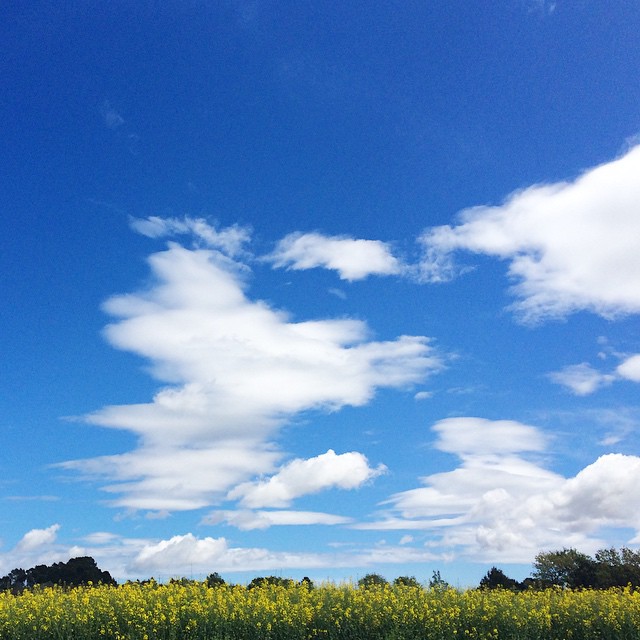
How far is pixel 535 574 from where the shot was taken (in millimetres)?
54625

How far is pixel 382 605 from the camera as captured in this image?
45.1 ft

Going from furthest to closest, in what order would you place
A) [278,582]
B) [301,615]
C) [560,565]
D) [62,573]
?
[560,565] < [62,573] < [278,582] < [301,615]

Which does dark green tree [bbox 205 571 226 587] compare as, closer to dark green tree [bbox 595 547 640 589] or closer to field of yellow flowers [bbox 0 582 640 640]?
field of yellow flowers [bbox 0 582 640 640]

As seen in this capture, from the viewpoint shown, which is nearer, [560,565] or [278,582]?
[278,582]

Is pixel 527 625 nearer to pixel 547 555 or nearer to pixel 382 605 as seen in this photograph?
pixel 382 605

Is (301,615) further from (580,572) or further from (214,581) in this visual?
(580,572)

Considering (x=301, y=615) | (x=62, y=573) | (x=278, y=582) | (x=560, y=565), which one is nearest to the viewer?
(x=301, y=615)

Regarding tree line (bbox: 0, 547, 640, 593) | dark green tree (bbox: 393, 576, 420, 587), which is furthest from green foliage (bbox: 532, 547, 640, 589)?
dark green tree (bbox: 393, 576, 420, 587)

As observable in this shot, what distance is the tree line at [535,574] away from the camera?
23625 mm

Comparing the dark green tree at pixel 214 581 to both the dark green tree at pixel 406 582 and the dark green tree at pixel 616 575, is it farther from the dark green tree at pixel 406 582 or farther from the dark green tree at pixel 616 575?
the dark green tree at pixel 616 575

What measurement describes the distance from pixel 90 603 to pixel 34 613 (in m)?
1.08

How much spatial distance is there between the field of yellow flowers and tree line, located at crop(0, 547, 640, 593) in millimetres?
2185

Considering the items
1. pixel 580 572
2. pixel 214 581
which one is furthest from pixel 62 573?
pixel 580 572

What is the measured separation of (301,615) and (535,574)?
48107 millimetres
